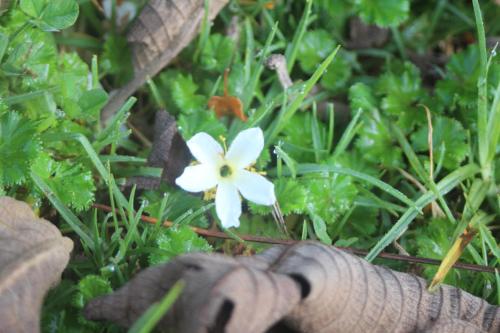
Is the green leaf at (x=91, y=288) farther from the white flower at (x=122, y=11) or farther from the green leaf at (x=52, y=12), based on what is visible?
the white flower at (x=122, y=11)

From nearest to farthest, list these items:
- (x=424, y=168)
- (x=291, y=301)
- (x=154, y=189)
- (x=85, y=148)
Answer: (x=291, y=301) < (x=85, y=148) < (x=154, y=189) < (x=424, y=168)

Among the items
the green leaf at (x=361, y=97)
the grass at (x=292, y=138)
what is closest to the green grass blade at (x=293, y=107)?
the grass at (x=292, y=138)

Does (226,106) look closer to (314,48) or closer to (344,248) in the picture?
(314,48)

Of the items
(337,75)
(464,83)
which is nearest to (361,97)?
(337,75)

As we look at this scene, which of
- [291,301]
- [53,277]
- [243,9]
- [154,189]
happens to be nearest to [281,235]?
[154,189]

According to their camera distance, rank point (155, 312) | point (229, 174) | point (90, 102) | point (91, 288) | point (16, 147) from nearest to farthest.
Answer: point (155, 312) → point (91, 288) → point (16, 147) → point (229, 174) → point (90, 102)

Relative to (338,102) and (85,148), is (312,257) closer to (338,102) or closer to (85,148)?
(85,148)
